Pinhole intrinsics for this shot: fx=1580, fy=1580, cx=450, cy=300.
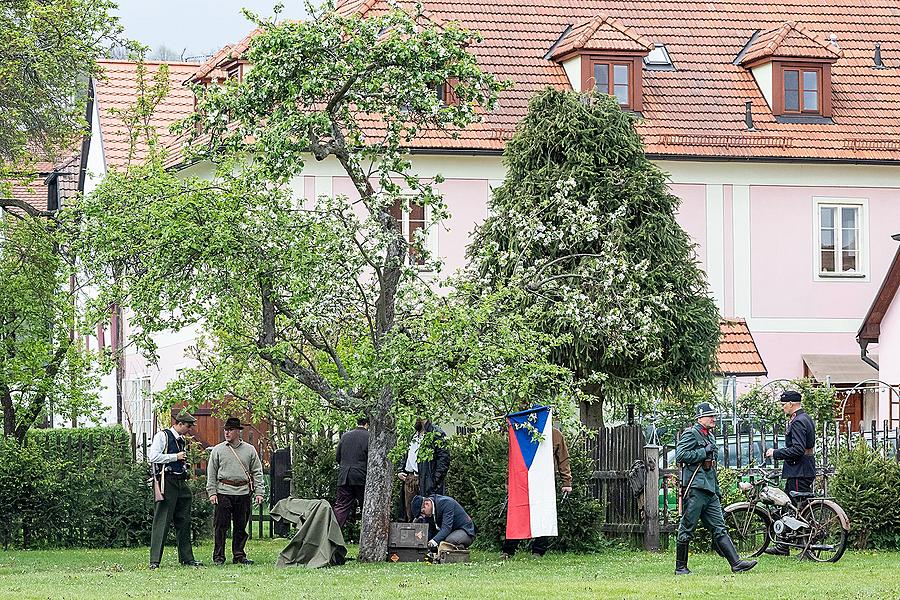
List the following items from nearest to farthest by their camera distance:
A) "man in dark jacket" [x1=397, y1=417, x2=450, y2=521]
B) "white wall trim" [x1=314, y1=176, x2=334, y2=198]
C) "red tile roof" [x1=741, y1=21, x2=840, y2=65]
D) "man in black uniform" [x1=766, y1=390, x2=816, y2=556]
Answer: "man in dark jacket" [x1=397, y1=417, x2=450, y2=521] → "man in black uniform" [x1=766, y1=390, x2=816, y2=556] → "white wall trim" [x1=314, y1=176, x2=334, y2=198] → "red tile roof" [x1=741, y1=21, x2=840, y2=65]

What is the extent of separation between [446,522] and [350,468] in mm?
2044

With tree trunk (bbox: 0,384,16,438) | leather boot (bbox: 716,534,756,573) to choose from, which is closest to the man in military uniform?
leather boot (bbox: 716,534,756,573)

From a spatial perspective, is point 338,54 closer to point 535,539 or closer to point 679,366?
point 535,539

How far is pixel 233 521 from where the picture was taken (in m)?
18.7

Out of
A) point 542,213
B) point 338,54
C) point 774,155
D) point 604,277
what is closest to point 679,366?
point 542,213

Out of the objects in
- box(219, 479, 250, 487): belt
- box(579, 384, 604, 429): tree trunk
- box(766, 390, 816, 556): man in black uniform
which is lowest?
box(219, 479, 250, 487): belt

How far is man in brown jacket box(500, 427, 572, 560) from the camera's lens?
1881cm

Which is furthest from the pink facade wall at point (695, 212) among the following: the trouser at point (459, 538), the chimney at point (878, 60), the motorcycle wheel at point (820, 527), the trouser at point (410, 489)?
the trouser at point (459, 538)

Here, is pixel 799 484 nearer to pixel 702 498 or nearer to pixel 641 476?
pixel 641 476

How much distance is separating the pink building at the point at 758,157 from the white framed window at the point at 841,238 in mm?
31

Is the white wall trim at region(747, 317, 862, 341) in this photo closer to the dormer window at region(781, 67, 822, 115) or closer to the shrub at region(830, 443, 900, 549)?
the dormer window at region(781, 67, 822, 115)

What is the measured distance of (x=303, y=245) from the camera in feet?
57.7

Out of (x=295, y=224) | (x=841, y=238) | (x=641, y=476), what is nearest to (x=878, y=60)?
(x=841, y=238)

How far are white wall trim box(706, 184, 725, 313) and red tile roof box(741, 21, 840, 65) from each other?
125 inches
